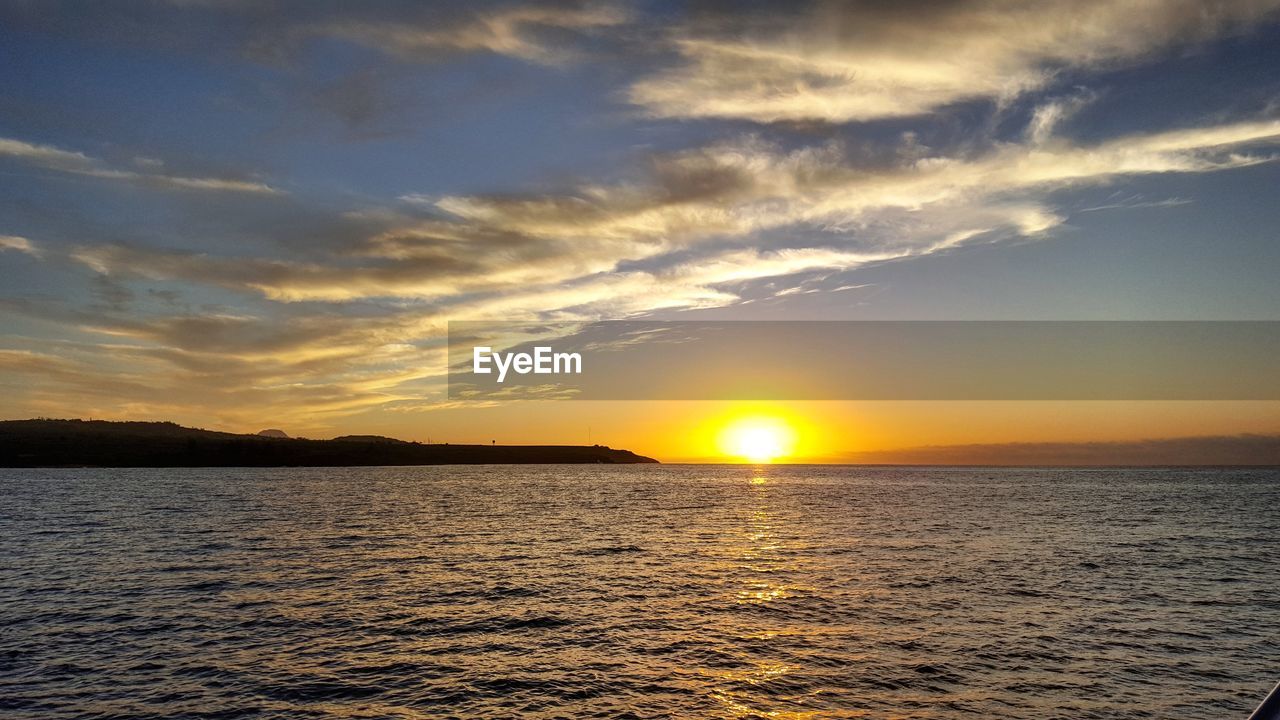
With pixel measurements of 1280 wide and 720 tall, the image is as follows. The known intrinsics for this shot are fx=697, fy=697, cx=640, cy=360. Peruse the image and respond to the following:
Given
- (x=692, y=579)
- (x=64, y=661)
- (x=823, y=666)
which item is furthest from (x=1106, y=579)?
(x=64, y=661)

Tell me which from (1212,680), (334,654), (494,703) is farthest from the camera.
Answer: (334,654)

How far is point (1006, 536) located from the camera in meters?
77.8

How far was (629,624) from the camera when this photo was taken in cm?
3647

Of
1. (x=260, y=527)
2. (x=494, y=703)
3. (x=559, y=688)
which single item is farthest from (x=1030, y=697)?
(x=260, y=527)

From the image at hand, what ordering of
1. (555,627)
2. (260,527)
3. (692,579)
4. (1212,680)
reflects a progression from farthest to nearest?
1. (260,527)
2. (692,579)
3. (555,627)
4. (1212,680)

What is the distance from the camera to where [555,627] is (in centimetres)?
3553

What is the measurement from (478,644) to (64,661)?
1709 cm

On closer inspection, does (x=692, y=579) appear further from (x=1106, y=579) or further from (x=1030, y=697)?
(x=1106, y=579)

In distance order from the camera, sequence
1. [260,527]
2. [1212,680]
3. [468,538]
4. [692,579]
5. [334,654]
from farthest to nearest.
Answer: [260,527] < [468,538] < [692,579] < [334,654] < [1212,680]

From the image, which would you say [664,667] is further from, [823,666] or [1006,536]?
[1006,536]

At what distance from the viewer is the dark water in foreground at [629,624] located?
25703 mm

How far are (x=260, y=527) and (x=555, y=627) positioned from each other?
62.4 metres

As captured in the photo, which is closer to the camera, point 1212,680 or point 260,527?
point 1212,680

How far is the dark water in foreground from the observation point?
25.7m
